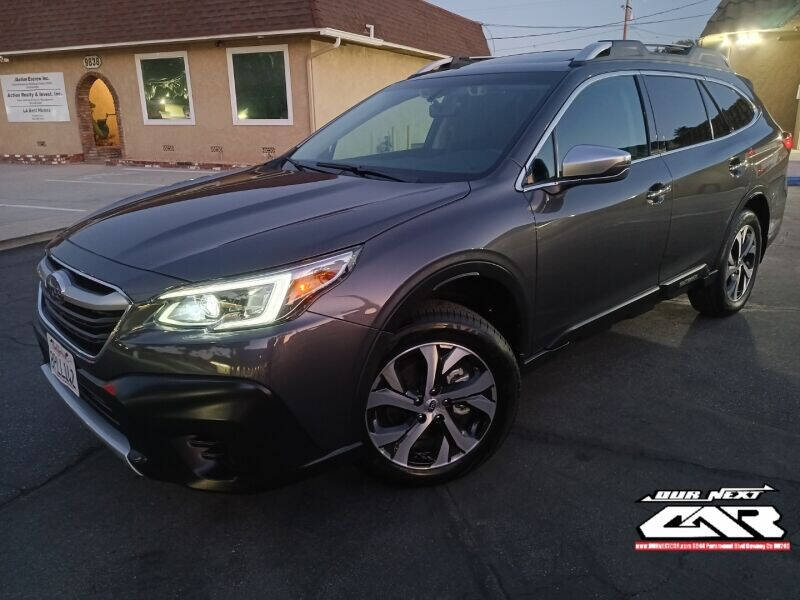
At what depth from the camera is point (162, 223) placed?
2559mm

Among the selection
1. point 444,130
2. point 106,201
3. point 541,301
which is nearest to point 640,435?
point 541,301

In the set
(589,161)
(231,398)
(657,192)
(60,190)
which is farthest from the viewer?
(60,190)

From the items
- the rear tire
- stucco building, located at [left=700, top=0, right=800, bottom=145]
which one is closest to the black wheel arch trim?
the rear tire

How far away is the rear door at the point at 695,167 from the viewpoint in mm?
3658

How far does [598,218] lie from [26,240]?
23.3 ft

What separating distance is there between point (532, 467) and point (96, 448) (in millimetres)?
1988

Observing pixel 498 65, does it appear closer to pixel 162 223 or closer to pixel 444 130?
pixel 444 130

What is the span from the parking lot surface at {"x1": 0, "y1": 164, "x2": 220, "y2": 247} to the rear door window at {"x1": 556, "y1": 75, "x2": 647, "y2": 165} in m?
6.43

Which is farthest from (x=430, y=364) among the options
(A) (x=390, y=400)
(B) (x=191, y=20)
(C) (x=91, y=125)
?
(C) (x=91, y=125)

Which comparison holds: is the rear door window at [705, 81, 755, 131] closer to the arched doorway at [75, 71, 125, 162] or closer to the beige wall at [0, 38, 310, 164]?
the beige wall at [0, 38, 310, 164]

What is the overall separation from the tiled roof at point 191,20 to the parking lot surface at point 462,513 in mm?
11968

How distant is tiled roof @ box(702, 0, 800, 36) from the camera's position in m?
21.8

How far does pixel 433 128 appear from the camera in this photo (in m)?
3.41

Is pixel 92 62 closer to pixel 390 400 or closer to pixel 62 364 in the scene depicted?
pixel 62 364
